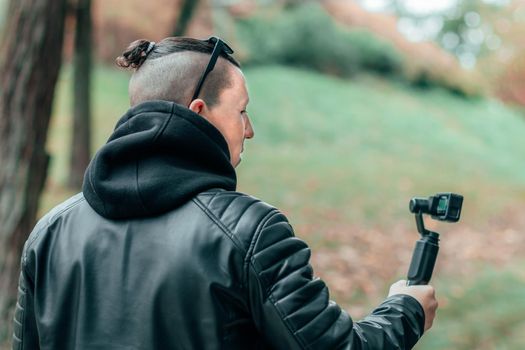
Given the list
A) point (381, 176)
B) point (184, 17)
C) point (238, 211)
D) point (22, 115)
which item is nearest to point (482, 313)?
point (381, 176)

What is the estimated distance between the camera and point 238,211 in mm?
1546

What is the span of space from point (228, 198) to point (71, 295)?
1.42 feet

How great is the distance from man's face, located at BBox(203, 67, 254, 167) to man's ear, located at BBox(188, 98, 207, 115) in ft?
0.05

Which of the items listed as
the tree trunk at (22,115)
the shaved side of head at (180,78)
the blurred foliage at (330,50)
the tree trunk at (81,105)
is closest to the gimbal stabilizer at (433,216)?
the shaved side of head at (180,78)

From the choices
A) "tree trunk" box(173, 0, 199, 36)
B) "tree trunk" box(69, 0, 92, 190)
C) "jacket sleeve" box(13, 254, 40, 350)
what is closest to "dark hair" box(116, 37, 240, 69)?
"jacket sleeve" box(13, 254, 40, 350)

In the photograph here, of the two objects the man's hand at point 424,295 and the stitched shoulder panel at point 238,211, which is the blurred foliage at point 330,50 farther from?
the stitched shoulder panel at point 238,211

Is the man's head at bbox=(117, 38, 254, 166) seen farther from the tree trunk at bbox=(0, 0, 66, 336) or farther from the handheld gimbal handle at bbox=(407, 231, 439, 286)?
the tree trunk at bbox=(0, 0, 66, 336)

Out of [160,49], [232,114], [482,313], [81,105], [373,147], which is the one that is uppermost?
[160,49]

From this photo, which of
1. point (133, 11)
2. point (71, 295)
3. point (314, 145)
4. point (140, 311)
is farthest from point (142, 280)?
point (133, 11)

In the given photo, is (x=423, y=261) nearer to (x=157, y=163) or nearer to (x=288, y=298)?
(x=288, y=298)

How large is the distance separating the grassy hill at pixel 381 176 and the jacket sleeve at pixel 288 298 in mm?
5626

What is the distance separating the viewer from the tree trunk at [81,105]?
984 centimetres

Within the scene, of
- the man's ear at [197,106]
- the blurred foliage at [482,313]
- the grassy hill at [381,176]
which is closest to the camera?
the man's ear at [197,106]

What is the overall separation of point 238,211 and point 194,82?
0.33 meters
